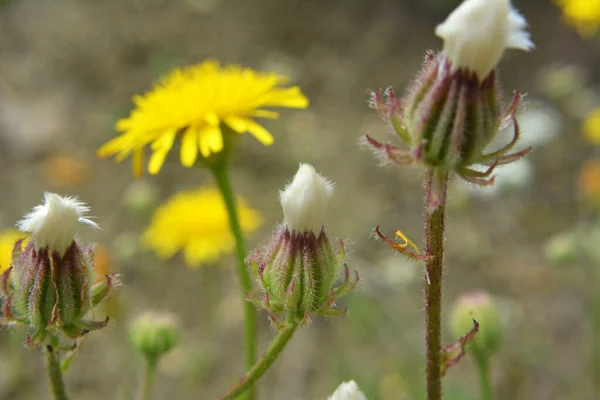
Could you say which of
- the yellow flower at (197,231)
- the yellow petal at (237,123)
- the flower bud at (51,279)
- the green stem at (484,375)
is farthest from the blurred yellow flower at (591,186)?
the flower bud at (51,279)

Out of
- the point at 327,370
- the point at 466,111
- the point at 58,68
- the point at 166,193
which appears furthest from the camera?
the point at 58,68

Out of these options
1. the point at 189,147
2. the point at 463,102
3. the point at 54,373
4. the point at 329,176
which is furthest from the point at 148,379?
the point at 329,176

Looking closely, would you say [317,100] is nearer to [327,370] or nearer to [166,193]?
[166,193]

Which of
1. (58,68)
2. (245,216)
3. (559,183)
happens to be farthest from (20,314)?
(58,68)

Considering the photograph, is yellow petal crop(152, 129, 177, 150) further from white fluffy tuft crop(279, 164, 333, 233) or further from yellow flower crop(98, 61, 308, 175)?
white fluffy tuft crop(279, 164, 333, 233)

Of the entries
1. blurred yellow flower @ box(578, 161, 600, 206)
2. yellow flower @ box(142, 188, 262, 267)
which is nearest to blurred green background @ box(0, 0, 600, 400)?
blurred yellow flower @ box(578, 161, 600, 206)

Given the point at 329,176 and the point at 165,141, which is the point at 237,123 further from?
the point at 329,176
